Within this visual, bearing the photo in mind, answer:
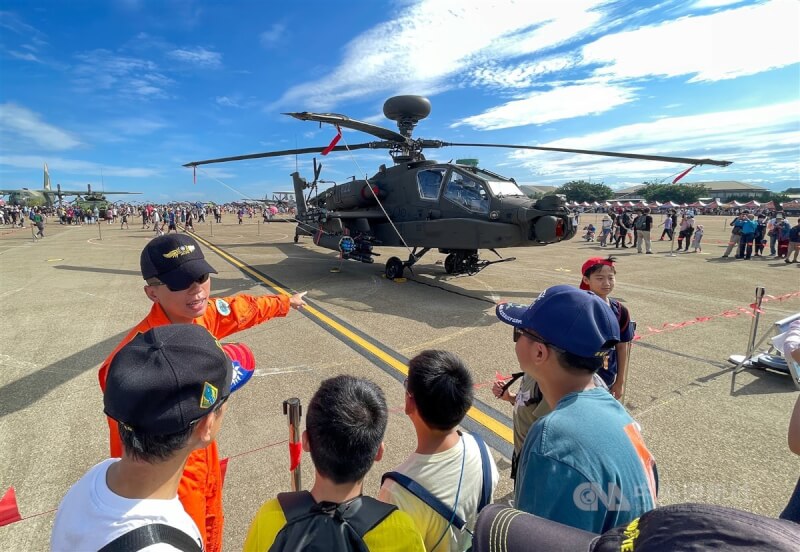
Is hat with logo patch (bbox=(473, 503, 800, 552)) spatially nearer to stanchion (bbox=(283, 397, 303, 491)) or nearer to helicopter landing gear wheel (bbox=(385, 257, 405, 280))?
stanchion (bbox=(283, 397, 303, 491))

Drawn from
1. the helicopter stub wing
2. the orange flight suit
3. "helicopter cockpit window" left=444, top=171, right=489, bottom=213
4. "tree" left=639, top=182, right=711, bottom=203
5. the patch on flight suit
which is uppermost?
"tree" left=639, top=182, right=711, bottom=203

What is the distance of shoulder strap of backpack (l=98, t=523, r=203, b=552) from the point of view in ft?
3.40

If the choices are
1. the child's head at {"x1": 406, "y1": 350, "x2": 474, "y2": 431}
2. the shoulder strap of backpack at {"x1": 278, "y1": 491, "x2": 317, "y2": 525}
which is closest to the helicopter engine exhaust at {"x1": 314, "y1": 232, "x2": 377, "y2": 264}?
the child's head at {"x1": 406, "y1": 350, "x2": 474, "y2": 431}

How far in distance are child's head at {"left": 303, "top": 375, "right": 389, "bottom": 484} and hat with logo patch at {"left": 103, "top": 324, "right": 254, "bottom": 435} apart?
14.4 inches

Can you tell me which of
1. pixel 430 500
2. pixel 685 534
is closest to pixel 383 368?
pixel 430 500

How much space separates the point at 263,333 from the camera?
6066mm

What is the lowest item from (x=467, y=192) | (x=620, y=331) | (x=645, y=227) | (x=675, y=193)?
(x=620, y=331)

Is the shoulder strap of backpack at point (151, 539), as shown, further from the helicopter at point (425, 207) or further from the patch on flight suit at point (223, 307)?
the helicopter at point (425, 207)

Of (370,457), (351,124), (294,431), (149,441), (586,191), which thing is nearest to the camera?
(149,441)

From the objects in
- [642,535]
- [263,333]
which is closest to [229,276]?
[263,333]

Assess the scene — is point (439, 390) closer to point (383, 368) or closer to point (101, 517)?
point (101, 517)

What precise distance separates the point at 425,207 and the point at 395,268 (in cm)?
184

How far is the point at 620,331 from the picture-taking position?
2914 millimetres

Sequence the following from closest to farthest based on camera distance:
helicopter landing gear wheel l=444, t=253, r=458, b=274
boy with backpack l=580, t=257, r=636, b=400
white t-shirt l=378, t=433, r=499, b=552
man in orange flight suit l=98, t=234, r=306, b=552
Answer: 1. white t-shirt l=378, t=433, r=499, b=552
2. man in orange flight suit l=98, t=234, r=306, b=552
3. boy with backpack l=580, t=257, r=636, b=400
4. helicopter landing gear wheel l=444, t=253, r=458, b=274
